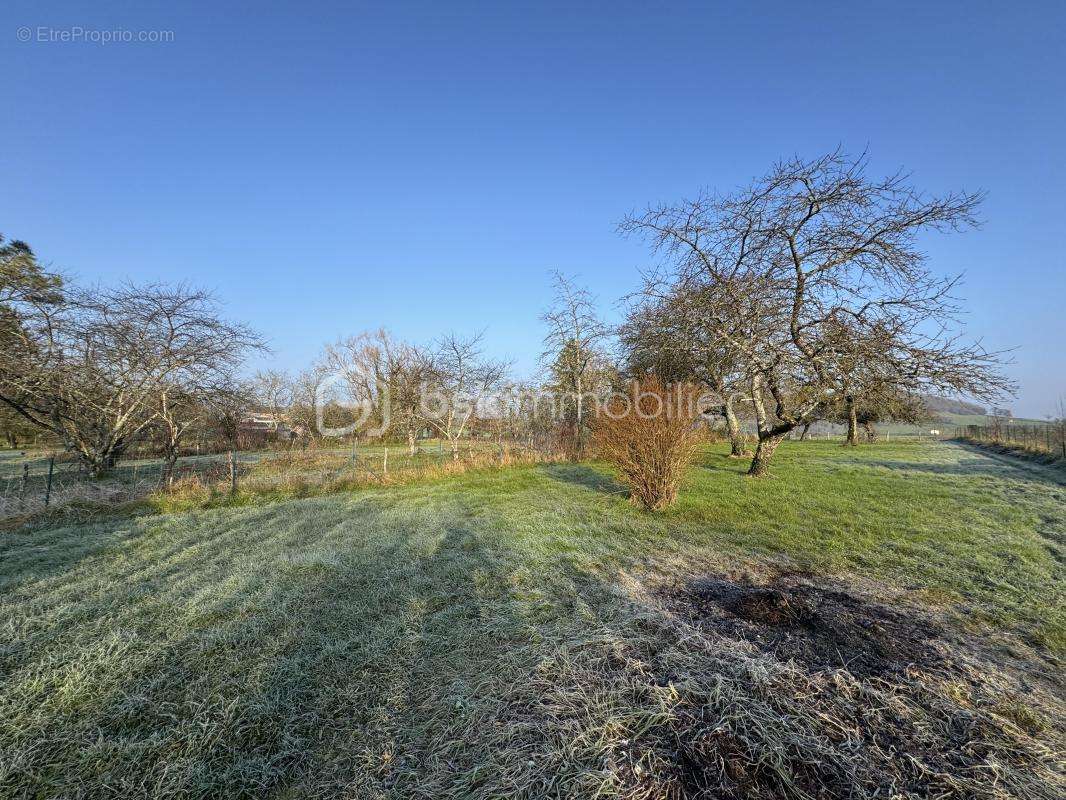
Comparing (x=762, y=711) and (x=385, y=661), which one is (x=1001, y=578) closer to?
(x=762, y=711)

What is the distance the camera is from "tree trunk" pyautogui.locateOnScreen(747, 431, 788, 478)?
34.7 ft

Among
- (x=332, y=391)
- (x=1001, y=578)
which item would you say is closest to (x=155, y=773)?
(x=1001, y=578)

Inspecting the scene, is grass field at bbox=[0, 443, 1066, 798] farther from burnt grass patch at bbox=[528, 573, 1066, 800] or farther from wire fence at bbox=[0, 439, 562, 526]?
wire fence at bbox=[0, 439, 562, 526]

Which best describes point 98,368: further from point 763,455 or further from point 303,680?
point 763,455

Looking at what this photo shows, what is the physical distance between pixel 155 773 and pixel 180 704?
0.53 metres

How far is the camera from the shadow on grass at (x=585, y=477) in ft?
30.1

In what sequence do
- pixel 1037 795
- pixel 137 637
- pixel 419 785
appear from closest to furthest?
pixel 1037 795 < pixel 419 785 < pixel 137 637

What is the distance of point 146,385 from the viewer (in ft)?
34.8

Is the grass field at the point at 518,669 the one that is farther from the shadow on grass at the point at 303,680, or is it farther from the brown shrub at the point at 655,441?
the brown shrub at the point at 655,441

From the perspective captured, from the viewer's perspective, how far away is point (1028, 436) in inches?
784

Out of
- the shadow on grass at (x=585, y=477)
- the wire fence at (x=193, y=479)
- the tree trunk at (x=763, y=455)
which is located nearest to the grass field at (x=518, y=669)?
the wire fence at (x=193, y=479)

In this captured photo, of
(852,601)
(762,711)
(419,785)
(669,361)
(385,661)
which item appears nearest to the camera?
(419,785)

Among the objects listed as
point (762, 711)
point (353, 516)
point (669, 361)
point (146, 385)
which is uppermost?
point (669, 361)

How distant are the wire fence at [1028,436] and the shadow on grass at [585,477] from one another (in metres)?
18.2
